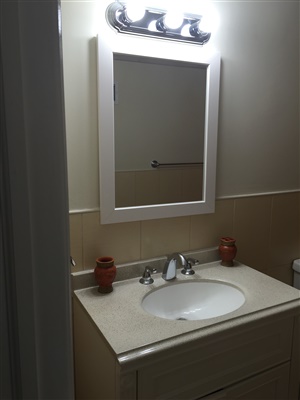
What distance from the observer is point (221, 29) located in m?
1.47

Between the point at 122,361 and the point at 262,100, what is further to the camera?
the point at 262,100

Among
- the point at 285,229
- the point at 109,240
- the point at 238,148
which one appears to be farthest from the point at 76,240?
the point at 285,229

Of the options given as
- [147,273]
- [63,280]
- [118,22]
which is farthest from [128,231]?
[63,280]

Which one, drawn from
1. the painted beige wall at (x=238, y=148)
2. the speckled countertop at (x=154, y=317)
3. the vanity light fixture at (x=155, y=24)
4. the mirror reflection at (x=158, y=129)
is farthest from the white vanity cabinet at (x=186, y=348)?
the vanity light fixture at (x=155, y=24)

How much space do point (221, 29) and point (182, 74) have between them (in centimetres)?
28

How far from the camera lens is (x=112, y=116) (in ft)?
4.20

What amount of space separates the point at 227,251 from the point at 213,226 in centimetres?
15

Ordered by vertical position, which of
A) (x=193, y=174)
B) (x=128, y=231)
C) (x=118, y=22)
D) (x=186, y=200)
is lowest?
(x=128, y=231)

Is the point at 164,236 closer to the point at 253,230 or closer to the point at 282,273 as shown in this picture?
the point at 253,230

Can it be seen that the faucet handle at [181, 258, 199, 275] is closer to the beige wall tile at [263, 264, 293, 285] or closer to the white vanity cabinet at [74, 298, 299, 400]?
the white vanity cabinet at [74, 298, 299, 400]

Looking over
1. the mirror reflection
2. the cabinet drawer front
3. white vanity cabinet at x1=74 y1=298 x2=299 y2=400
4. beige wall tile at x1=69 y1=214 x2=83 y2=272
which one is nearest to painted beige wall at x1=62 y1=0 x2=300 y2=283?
beige wall tile at x1=69 y1=214 x2=83 y2=272

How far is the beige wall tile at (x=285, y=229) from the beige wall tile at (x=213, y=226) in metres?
0.29

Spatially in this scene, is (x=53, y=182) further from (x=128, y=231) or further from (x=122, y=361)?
(x=128, y=231)

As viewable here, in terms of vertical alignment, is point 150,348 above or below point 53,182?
below
